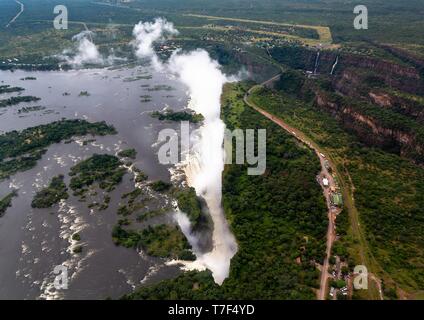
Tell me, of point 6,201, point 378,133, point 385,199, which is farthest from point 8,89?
point 385,199

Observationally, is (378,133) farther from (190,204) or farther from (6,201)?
(6,201)

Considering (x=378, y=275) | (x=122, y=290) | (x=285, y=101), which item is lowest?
(x=122, y=290)

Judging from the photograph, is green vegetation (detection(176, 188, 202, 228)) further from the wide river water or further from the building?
the building

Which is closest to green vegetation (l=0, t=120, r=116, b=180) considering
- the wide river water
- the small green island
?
the wide river water

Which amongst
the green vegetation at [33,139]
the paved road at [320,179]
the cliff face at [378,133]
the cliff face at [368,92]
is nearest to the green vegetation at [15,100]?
the green vegetation at [33,139]

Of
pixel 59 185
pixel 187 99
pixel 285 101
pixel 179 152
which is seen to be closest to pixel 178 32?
pixel 187 99

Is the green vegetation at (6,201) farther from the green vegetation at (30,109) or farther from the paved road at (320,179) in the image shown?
the paved road at (320,179)
